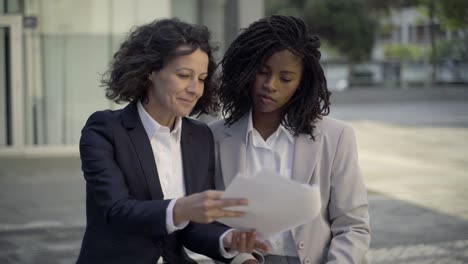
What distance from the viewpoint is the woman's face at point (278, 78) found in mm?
2959

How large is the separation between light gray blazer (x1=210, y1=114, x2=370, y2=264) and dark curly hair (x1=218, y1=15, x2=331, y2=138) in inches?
2.7

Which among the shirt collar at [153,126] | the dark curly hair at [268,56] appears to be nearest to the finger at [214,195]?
the shirt collar at [153,126]

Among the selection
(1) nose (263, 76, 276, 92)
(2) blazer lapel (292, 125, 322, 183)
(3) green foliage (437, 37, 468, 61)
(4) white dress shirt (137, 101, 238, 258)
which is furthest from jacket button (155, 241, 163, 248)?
(3) green foliage (437, 37, 468, 61)

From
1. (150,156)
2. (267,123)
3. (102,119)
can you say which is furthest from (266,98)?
(102,119)

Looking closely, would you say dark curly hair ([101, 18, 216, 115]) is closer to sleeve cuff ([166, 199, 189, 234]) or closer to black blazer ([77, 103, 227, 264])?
black blazer ([77, 103, 227, 264])

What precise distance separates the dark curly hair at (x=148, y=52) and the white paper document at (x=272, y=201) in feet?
2.09

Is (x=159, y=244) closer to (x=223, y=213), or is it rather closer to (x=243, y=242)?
(x=243, y=242)

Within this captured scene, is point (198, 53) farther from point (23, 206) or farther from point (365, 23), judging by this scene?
point (365, 23)

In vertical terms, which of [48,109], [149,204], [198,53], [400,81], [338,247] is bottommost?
[400,81]

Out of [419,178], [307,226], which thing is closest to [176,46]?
[307,226]

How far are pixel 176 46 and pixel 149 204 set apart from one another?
58 cm

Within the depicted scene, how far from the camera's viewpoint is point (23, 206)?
9.49 meters

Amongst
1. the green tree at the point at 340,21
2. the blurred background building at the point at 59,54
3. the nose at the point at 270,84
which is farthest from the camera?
the green tree at the point at 340,21

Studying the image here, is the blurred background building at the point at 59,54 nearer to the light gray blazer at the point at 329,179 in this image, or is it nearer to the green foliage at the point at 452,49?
the light gray blazer at the point at 329,179
